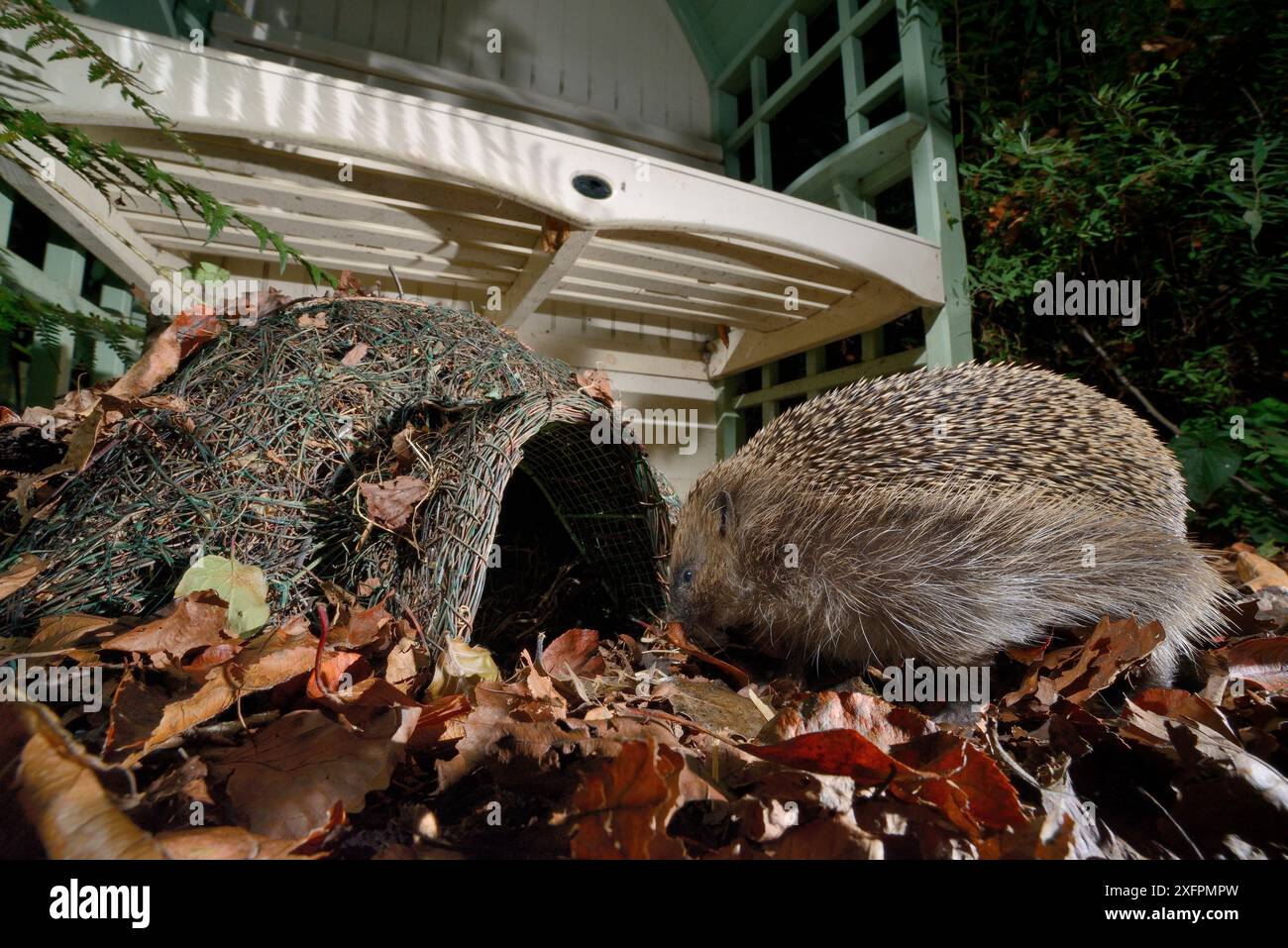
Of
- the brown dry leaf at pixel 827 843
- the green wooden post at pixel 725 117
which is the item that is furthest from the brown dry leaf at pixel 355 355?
the green wooden post at pixel 725 117

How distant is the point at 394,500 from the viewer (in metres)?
1.85

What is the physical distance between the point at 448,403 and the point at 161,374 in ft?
2.97

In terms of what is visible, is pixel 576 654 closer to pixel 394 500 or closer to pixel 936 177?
pixel 394 500

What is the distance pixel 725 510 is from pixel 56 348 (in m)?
3.11

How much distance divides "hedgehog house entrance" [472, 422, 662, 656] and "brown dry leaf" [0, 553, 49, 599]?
4.12 ft

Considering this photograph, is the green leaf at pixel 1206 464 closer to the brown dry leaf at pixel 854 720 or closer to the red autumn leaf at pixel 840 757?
the brown dry leaf at pixel 854 720

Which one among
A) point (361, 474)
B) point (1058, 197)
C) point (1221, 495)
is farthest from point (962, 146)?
point (361, 474)

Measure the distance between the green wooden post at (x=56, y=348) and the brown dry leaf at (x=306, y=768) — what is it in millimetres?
2665

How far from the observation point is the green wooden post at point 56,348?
301 cm

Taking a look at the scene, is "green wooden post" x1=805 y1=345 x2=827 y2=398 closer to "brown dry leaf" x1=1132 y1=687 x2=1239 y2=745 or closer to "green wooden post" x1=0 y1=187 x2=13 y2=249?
"brown dry leaf" x1=1132 y1=687 x2=1239 y2=745

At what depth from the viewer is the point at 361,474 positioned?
1.93 metres

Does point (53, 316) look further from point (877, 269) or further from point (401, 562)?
point (877, 269)

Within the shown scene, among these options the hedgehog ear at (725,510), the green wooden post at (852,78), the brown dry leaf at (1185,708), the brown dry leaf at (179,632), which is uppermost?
the green wooden post at (852,78)
